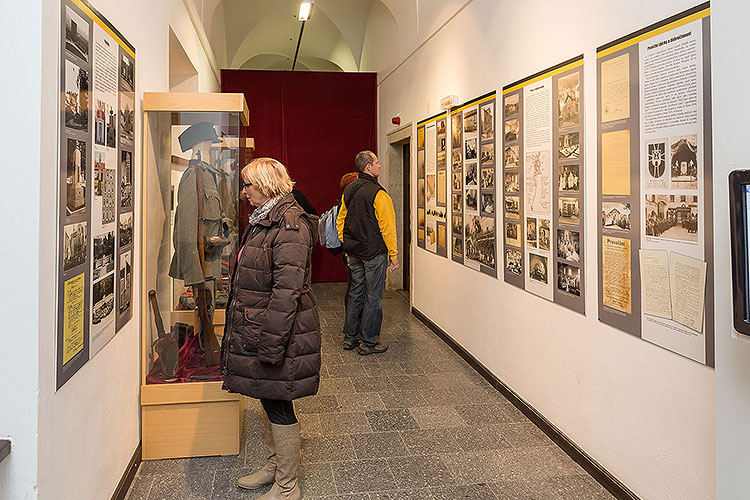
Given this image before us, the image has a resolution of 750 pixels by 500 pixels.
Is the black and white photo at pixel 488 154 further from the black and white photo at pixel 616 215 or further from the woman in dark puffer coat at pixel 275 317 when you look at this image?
the woman in dark puffer coat at pixel 275 317

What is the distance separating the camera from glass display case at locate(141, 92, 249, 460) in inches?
142

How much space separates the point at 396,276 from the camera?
978cm

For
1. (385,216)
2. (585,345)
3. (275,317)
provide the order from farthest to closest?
(385,216) → (585,345) → (275,317)

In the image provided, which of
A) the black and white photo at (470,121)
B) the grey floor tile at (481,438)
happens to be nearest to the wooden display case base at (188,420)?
the grey floor tile at (481,438)

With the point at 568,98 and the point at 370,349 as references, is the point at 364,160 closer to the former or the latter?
the point at 370,349

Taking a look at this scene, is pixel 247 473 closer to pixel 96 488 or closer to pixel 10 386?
pixel 96 488

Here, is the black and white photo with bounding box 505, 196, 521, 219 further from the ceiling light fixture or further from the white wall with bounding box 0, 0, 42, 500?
the ceiling light fixture

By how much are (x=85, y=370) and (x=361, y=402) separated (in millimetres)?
2469

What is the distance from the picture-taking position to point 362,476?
3406mm

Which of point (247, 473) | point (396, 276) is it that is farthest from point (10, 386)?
point (396, 276)

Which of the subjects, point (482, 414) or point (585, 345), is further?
point (482, 414)

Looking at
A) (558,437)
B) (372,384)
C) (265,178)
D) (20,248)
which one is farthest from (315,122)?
(20,248)

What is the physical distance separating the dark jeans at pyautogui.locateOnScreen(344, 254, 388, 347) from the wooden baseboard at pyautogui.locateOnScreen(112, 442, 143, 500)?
2853 millimetres

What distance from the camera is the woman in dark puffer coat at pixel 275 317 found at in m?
2.83
